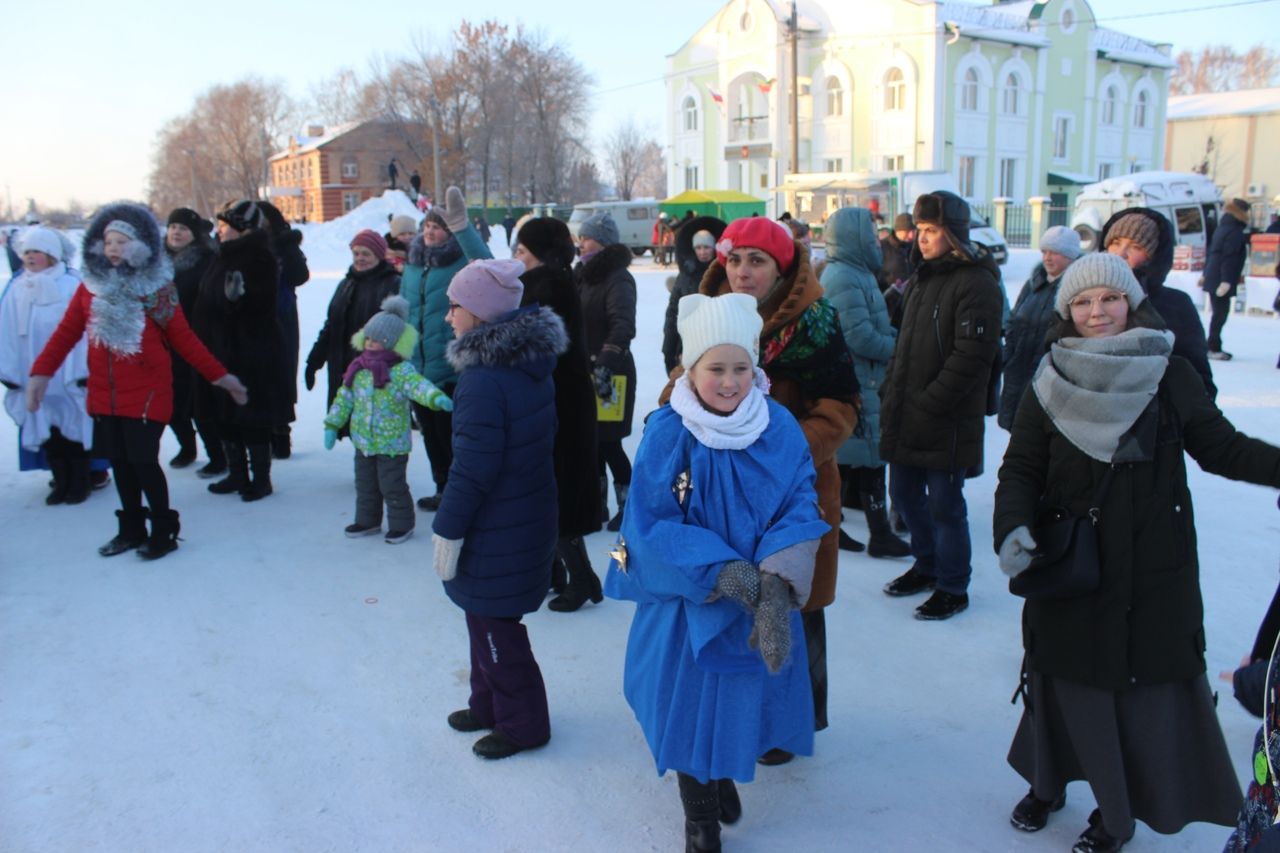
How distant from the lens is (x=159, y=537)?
195 inches

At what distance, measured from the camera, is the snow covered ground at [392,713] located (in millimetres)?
2745

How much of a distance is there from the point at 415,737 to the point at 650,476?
1.52 m

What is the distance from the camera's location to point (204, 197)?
208ft

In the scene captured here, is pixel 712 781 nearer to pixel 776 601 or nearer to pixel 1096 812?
pixel 776 601

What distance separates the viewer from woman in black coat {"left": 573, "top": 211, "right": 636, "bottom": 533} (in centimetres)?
504

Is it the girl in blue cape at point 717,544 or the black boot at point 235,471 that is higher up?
the girl in blue cape at point 717,544

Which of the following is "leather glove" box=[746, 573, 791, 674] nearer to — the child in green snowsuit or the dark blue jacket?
the dark blue jacket

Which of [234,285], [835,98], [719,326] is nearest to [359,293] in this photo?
[234,285]

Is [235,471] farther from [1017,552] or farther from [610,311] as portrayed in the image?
[1017,552]

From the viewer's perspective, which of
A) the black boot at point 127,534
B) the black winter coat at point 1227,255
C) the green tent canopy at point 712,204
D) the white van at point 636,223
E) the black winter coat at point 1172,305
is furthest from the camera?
the white van at point 636,223

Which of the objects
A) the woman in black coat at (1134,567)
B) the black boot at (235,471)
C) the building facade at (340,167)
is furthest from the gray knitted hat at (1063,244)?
the building facade at (340,167)

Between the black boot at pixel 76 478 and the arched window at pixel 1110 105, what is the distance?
47.3 m

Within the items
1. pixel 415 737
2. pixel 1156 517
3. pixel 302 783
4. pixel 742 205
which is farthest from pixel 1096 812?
pixel 742 205

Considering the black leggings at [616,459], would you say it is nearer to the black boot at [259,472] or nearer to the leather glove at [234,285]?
the black boot at [259,472]
